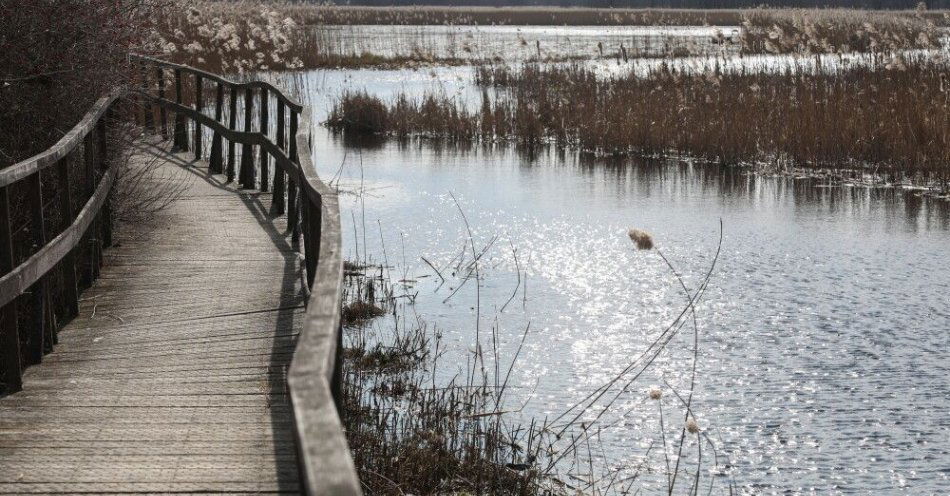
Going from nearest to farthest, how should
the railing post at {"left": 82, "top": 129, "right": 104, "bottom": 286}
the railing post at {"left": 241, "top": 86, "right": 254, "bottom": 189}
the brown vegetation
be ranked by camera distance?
the brown vegetation
the railing post at {"left": 82, "top": 129, "right": 104, "bottom": 286}
the railing post at {"left": 241, "top": 86, "right": 254, "bottom": 189}

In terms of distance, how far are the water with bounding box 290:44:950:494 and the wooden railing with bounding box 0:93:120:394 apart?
8.59ft

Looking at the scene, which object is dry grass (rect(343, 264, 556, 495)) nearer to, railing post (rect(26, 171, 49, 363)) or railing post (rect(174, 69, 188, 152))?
railing post (rect(26, 171, 49, 363))

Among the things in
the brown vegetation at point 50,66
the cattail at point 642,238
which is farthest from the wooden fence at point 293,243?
the cattail at point 642,238

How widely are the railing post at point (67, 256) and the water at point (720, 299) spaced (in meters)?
2.64

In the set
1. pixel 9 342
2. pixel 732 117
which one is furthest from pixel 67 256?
pixel 732 117

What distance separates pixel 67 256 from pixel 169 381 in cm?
150

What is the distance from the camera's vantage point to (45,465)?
4.74 metres

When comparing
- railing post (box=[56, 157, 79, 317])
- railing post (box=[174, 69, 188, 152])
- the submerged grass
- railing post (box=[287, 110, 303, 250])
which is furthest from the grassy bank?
railing post (box=[56, 157, 79, 317])

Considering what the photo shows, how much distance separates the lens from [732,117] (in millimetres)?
19062

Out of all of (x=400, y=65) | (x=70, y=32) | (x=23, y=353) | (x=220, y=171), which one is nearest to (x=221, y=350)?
(x=23, y=353)

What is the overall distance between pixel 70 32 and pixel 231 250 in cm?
200

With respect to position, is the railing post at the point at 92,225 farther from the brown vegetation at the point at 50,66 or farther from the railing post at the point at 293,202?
the railing post at the point at 293,202

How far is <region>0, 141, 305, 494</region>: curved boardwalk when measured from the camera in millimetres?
4707

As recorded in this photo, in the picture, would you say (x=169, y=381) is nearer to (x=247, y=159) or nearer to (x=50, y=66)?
(x=50, y=66)
